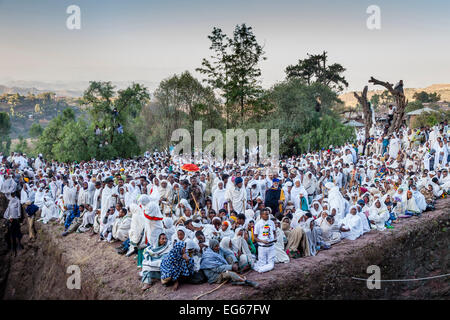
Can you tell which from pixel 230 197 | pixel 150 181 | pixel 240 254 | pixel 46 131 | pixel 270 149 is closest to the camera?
pixel 240 254

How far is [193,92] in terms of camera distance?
21.6 m

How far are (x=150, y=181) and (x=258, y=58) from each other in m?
14.1

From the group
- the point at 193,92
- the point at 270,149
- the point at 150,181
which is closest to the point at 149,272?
the point at 150,181

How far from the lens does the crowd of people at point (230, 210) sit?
5.45 meters

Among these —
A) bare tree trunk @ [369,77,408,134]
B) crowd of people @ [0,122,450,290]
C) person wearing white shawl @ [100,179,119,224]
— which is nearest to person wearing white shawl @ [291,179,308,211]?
crowd of people @ [0,122,450,290]

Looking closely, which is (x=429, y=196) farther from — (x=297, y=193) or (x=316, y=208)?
(x=297, y=193)

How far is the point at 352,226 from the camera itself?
302 inches

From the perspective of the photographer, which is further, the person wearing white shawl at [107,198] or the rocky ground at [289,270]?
the person wearing white shawl at [107,198]

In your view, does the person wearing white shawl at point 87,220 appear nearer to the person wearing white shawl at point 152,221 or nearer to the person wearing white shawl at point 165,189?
the person wearing white shawl at point 165,189

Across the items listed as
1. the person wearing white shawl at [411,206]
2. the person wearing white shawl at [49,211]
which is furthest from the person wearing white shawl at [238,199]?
the person wearing white shawl at [49,211]

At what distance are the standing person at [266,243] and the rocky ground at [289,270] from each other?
217mm

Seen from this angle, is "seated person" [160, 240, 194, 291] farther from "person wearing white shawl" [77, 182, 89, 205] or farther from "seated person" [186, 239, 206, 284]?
"person wearing white shawl" [77, 182, 89, 205]
